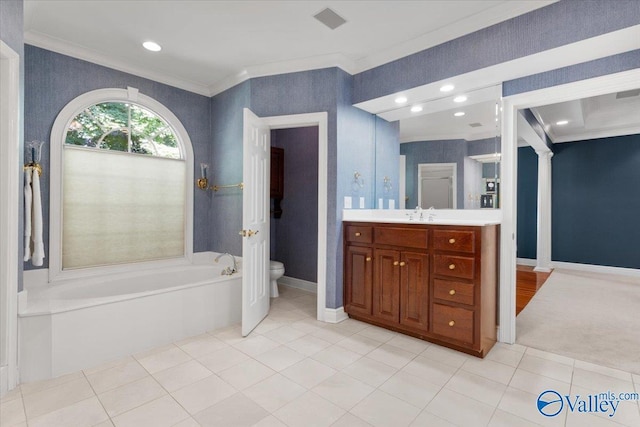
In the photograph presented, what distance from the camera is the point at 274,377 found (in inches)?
81.7

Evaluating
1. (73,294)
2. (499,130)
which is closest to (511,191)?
(499,130)

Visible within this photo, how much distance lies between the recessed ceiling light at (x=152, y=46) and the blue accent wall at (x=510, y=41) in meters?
2.07

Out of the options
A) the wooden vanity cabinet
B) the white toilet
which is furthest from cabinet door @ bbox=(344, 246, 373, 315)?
the white toilet

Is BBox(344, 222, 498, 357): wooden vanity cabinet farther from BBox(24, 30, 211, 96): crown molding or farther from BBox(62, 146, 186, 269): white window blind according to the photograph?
BBox(24, 30, 211, 96): crown molding

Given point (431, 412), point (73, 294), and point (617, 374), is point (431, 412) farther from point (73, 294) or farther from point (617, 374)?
point (73, 294)

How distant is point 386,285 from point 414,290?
0.27m

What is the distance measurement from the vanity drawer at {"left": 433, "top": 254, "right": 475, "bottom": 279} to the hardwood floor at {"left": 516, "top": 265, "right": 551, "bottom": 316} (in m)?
1.57

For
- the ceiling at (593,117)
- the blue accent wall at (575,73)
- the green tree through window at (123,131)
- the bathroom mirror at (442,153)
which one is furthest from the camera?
the ceiling at (593,117)

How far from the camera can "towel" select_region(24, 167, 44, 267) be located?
2.28 meters

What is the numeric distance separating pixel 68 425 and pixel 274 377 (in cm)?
110

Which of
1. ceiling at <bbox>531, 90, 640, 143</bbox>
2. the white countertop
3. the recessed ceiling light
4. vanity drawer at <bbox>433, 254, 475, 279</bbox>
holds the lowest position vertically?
vanity drawer at <bbox>433, 254, 475, 279</bbox>

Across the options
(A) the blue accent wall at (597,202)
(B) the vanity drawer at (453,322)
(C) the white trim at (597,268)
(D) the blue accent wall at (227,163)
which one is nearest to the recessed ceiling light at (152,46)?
(D) the blue accent wall at (227,163)

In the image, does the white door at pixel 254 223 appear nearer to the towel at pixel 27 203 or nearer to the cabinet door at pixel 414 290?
the cabinet door at pixel 414 290

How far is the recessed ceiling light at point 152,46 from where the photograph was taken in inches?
115
